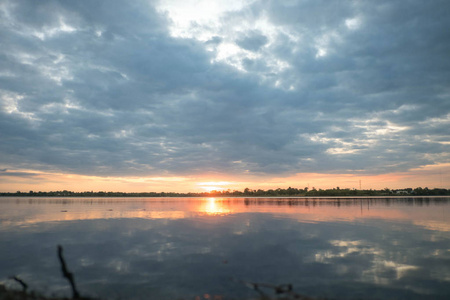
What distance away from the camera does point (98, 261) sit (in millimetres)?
24000

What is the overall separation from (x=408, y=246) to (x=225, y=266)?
21600 millimetres

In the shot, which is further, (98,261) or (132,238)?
(132,238)

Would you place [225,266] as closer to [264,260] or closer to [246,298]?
[264,260]

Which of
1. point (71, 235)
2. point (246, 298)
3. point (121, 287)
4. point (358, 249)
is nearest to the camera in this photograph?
point (246, 298)

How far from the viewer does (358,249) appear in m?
28.1

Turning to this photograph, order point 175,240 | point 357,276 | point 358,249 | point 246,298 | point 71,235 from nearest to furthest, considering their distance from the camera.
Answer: point 246,298, point 357,276, point 358,249, point 175,240, point 71,235

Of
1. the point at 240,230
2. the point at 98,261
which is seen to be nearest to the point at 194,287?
the point at 98,261

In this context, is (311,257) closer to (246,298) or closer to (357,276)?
(357,276)

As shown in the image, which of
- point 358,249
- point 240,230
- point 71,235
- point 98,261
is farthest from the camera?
point 240,230

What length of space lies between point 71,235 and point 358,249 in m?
37.1

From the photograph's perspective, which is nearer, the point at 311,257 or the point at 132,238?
the point at 311,257

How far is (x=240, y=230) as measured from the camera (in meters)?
41.8

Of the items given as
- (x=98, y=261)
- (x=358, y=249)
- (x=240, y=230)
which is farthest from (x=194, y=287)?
(x=240, y=230)

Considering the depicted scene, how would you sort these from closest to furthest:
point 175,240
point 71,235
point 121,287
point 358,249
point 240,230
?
point 121,287, point 358,249, point 175,240, point 71,235, point 240,230
